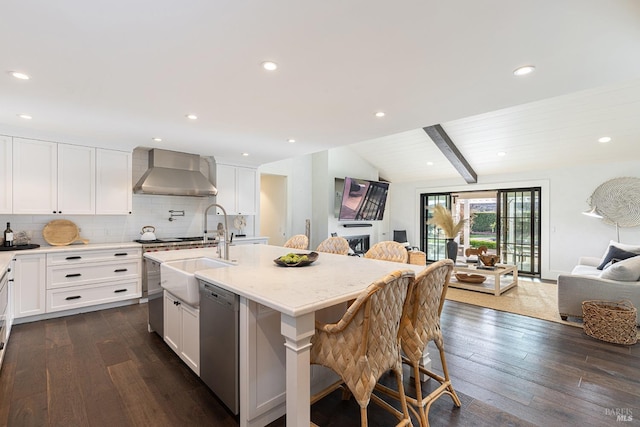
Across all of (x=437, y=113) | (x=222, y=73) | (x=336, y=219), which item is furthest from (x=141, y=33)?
(x=336, y=219)

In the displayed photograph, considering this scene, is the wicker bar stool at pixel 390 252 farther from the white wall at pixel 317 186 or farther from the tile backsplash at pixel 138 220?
the white wall at pixel 317 186

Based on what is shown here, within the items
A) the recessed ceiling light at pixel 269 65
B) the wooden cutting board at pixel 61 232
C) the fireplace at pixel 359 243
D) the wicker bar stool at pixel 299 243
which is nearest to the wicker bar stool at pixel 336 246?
the wicker bar stool at pixel 299 243

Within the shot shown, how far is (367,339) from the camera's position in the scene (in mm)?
1456

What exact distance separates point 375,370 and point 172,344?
6.37ft

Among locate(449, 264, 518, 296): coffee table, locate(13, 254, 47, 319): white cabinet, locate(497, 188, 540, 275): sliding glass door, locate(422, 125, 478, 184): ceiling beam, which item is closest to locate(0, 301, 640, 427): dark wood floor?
locate(13, 254, 47, 319): white cabinet

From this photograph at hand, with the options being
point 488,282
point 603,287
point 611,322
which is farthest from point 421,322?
point 488,282

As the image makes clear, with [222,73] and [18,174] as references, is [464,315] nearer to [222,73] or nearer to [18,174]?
[222,73]

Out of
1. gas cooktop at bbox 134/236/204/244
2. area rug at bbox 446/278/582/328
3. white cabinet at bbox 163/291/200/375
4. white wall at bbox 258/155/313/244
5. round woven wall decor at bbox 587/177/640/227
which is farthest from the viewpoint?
white wall at bbox 258/155/313/244

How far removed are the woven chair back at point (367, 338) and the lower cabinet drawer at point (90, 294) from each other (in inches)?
143

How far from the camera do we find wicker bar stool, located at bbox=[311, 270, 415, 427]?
143 centimetres

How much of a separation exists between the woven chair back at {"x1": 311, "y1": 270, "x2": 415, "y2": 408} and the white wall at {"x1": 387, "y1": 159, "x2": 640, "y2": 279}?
5850 mm

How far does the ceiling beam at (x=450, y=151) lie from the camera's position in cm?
518

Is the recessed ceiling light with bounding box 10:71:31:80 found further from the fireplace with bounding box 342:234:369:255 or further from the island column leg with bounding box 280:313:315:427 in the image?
the fireplace with bounding box 342:234:369:255

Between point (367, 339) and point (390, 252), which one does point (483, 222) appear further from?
point (367, 339)
